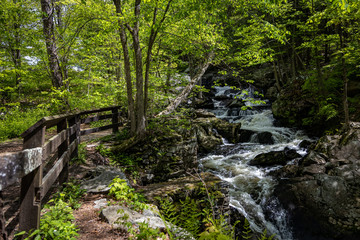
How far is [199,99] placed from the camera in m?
21.3

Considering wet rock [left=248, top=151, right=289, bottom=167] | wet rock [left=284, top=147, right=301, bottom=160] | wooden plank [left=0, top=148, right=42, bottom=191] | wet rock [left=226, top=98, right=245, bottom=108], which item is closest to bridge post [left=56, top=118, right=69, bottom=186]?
wooden plank [left=0, top=148, right=42, bottom=191]

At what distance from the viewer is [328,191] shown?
6426 mm

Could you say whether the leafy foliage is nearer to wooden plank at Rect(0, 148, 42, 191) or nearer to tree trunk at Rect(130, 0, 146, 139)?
wooden plank at Rect(0, 148, 42, 191)

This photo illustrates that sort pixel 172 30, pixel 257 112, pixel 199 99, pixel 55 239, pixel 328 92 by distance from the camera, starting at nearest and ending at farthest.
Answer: pixel 55 239 → pixel 172 30 → pixel 328 92 → pixel 257 112 → pixel 199 99

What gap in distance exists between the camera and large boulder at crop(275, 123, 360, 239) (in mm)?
5727

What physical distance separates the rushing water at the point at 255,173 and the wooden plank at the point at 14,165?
6173 millimetres

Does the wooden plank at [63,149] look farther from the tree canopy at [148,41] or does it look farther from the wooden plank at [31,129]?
the tree canopy at [148,41]

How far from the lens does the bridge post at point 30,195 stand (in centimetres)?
227

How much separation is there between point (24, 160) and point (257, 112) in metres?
17.5

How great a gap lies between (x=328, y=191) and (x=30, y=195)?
7.76 m

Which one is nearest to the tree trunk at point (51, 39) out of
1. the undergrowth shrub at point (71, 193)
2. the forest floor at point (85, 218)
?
the forest floor at point (85, 218)

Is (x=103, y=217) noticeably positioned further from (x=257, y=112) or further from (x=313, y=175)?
(x=257, y=112)

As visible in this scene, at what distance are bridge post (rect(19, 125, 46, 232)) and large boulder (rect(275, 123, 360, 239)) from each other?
21.5ft

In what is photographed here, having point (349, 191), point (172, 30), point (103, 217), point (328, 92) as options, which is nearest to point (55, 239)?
point (103, 217)
